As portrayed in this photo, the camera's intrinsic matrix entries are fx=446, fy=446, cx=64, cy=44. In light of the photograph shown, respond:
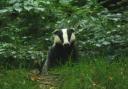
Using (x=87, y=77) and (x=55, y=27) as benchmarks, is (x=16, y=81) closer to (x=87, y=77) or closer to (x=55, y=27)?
(x=87, y=77)

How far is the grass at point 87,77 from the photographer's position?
18.1 ft

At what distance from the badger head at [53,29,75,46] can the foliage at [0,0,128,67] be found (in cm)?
39

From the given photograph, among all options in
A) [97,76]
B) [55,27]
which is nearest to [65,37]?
[55,27]

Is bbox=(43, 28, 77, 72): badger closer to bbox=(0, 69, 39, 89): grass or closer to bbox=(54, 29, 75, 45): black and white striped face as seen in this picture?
bbox=(54, 29, 75, 45): black and white striped face

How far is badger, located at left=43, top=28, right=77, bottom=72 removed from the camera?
7660 millimetres

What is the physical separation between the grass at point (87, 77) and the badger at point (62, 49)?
1.39m

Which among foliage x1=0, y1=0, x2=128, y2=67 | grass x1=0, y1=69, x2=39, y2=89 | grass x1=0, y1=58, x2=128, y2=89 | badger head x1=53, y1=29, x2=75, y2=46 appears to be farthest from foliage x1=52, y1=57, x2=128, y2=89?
badger head x1=53, y1=29, x2=75, y2=46

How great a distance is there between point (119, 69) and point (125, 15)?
2499mm

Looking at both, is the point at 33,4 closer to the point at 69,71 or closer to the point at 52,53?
the point at 52,53

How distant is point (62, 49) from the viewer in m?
Result: 7.88

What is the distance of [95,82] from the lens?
5633 millimetres

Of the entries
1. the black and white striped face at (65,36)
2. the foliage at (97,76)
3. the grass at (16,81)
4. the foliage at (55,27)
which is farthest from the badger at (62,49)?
the grass at (16,81)

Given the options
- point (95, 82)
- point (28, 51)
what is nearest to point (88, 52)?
point (28, 51)

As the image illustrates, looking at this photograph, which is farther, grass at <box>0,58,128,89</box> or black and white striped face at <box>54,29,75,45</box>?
black and white striped face at <box>54,29,75,45</box>
